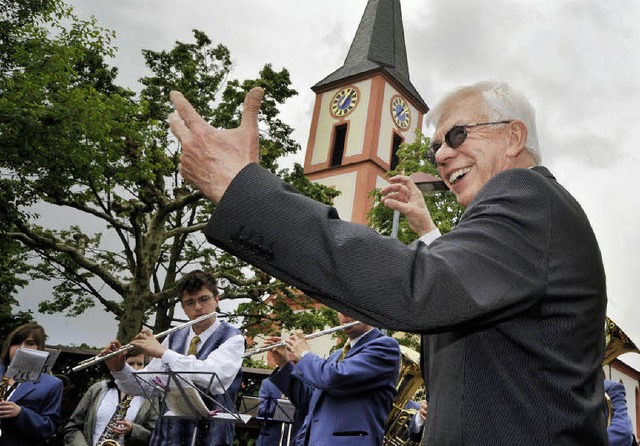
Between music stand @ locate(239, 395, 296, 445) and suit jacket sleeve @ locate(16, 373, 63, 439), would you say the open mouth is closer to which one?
suit jacket sleeve @ locate(16, 373, 63, 439)

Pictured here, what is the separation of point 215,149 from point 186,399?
3.50 m

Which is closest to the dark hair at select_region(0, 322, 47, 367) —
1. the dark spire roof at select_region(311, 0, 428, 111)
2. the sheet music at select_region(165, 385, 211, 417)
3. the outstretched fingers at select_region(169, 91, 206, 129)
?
the sheet music at select_region(165, 385, 211, 417)

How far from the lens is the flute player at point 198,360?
474 cm

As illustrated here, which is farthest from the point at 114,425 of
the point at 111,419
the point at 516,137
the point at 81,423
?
the point at 516,137

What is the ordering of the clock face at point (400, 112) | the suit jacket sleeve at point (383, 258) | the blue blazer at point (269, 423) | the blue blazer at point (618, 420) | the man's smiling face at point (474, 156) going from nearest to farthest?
1. the suit jacket sleeve at point (383, 258)
2. the man's smiling face at point (474, 156)
3. the blue blazer at point (618, 420)
4. the blue blazer at point (269, 423)
5. the clock face at point (400, 112)

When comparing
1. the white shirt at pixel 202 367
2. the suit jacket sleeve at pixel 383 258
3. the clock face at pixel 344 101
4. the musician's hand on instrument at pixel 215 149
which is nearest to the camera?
the suit jacket sleeve at pixel 383 258

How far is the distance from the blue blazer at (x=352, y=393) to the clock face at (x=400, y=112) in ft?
112

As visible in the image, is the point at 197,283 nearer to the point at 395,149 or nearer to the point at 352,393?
the point at 352,393

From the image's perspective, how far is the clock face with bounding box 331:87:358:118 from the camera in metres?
38.4

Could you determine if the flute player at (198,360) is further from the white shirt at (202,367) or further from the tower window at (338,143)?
the tower window at (338,143)

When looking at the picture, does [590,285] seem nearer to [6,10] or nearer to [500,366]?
[500,366]

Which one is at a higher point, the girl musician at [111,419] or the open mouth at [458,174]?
the open mouth at [458,174]

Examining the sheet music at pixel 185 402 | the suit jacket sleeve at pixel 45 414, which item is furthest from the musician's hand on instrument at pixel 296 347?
the suit jacket sleeve at pixel 45 414

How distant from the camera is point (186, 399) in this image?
4.51 metres
